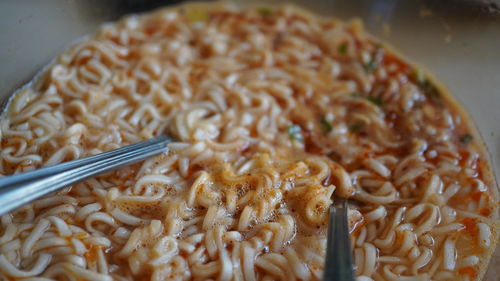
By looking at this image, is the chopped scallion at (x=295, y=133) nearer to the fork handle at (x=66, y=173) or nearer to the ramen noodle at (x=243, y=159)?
the ramen noodle at (x=243, y=159)

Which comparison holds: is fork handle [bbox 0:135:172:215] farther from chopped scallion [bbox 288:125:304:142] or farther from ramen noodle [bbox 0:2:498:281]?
chopped scallion [bbox 288:125:304:142]

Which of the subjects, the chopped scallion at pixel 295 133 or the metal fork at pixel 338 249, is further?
the chopped scallion at pixel 295 133

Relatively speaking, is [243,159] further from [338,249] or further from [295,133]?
[338,249]

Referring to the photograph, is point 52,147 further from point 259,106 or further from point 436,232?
point 436,232


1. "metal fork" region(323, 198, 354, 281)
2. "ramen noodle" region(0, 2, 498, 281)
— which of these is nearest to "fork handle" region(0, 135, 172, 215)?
"ramen noodle" region(0, 2, 498, 281)

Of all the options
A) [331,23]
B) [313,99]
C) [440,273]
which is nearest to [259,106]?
[313,99]

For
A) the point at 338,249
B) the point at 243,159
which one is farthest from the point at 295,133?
the point at 338,249

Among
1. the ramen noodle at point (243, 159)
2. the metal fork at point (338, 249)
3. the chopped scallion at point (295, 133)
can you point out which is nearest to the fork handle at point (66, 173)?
the ramen noodle at point (243, 159)
